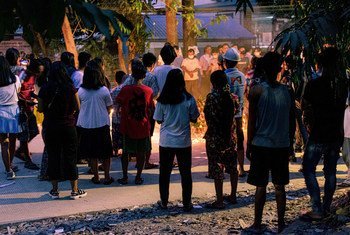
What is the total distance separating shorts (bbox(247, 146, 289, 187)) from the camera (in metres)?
5.14

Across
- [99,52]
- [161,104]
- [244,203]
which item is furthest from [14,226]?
[99,52]

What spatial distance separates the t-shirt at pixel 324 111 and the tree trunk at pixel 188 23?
8.09 metres

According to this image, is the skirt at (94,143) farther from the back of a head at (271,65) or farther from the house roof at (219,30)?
the house roof at (219,30)

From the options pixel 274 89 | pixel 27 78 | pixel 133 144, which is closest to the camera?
pixel 274 89

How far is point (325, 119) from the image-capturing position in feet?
17.5

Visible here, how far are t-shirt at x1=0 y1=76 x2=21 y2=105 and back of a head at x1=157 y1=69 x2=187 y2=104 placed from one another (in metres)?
2.79

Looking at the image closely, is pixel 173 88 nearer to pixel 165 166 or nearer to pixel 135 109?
pixel 165 166

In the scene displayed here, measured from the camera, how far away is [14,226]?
5789mm

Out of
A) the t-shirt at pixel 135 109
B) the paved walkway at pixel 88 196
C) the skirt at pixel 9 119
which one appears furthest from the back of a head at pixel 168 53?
the skirt at pixel 9 119

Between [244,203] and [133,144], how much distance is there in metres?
1.78

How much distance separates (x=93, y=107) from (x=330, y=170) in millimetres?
3296

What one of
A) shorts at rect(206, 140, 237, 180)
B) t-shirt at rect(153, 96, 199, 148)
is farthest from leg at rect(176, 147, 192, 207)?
shorts at rect(206, 140, 237, 180)

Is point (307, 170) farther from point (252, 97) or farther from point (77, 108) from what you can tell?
point (77, 108)

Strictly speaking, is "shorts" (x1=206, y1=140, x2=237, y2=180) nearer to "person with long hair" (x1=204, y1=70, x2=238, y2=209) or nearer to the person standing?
"person with long hair" (x1=204, y1=70, x2=238, y2=209)
